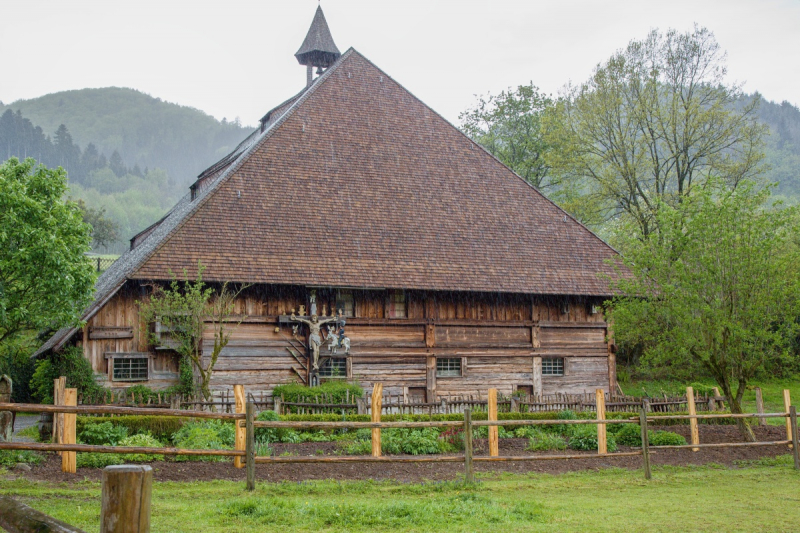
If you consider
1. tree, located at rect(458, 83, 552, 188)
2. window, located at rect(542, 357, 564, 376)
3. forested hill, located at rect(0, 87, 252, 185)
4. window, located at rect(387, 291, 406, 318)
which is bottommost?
window, located at rect(542, 357, 564, 376)

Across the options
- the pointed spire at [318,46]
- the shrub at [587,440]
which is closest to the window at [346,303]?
the shrub at [587,440]

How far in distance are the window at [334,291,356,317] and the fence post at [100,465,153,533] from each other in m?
19.3

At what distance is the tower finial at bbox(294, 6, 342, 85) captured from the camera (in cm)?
3666

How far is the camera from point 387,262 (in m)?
23.2

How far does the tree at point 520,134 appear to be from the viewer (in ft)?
147

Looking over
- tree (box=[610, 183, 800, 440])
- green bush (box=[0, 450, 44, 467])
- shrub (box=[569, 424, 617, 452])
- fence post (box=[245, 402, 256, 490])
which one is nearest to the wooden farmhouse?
tree (box=[610, 183, 800, 440])

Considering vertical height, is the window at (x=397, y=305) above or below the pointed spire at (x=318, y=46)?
below

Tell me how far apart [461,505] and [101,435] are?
26.9ft

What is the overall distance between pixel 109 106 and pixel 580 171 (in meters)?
186

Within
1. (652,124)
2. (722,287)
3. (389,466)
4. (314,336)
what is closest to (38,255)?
(314,336)

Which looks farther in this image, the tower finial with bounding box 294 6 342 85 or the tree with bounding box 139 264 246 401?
the tower finial with bounding box 294 6 342 85

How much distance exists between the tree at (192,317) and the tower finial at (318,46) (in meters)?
18.7

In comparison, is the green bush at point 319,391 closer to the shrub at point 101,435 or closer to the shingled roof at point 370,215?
the shingled roof at point 370,215

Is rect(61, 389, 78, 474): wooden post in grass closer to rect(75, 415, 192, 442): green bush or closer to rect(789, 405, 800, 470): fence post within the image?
rect(75, 415, 192, 442): green bush
